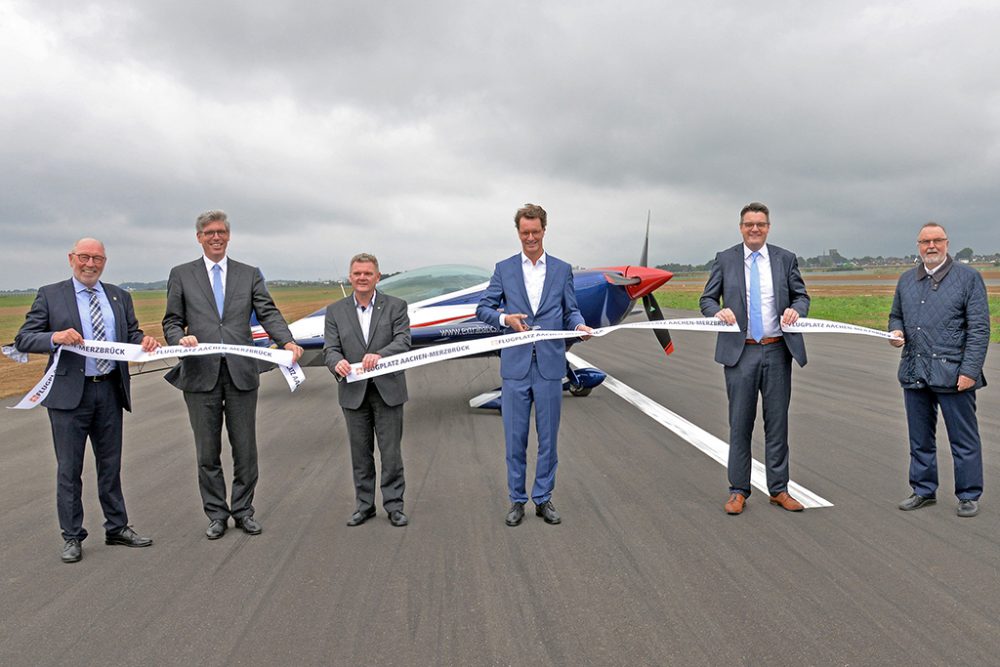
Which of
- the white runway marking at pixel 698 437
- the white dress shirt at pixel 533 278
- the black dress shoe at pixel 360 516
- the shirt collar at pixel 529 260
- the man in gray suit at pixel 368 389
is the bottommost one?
the white runway marking at pixel 698 437

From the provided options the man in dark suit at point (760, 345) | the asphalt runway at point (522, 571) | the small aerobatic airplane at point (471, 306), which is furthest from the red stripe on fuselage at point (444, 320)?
the man in dark suit at point (760, 345)

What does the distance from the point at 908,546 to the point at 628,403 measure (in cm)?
554

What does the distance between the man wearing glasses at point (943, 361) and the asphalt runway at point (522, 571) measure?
27cm

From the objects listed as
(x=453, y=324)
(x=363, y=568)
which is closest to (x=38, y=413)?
(x=453, y=324)

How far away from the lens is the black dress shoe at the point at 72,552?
3.96 m

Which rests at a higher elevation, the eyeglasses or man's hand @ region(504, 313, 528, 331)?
the eyeglasses

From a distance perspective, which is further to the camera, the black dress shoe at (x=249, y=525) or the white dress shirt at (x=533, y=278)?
the white dress shirt at (x=533, y=278)

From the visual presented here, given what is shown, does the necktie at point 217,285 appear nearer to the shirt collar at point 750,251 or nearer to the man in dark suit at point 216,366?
the man in dark suit at point 216,366

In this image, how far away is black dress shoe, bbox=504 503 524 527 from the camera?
173 inches

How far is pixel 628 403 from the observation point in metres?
9.32

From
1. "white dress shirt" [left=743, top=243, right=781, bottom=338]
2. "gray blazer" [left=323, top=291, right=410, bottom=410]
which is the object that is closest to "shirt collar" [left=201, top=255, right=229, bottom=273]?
"gray blazer" [left=323, top=291, right=410, bottom=410]

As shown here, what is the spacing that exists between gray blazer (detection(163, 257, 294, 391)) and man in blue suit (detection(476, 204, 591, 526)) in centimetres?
157

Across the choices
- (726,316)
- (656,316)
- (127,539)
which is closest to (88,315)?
(127,539)

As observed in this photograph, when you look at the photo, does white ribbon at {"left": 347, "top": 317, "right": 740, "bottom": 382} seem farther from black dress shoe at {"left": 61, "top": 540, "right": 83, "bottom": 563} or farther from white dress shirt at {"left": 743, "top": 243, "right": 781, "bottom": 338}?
black dress shoe at {"left": 61, "top": 540, "right": 83, "bottom": 563}
